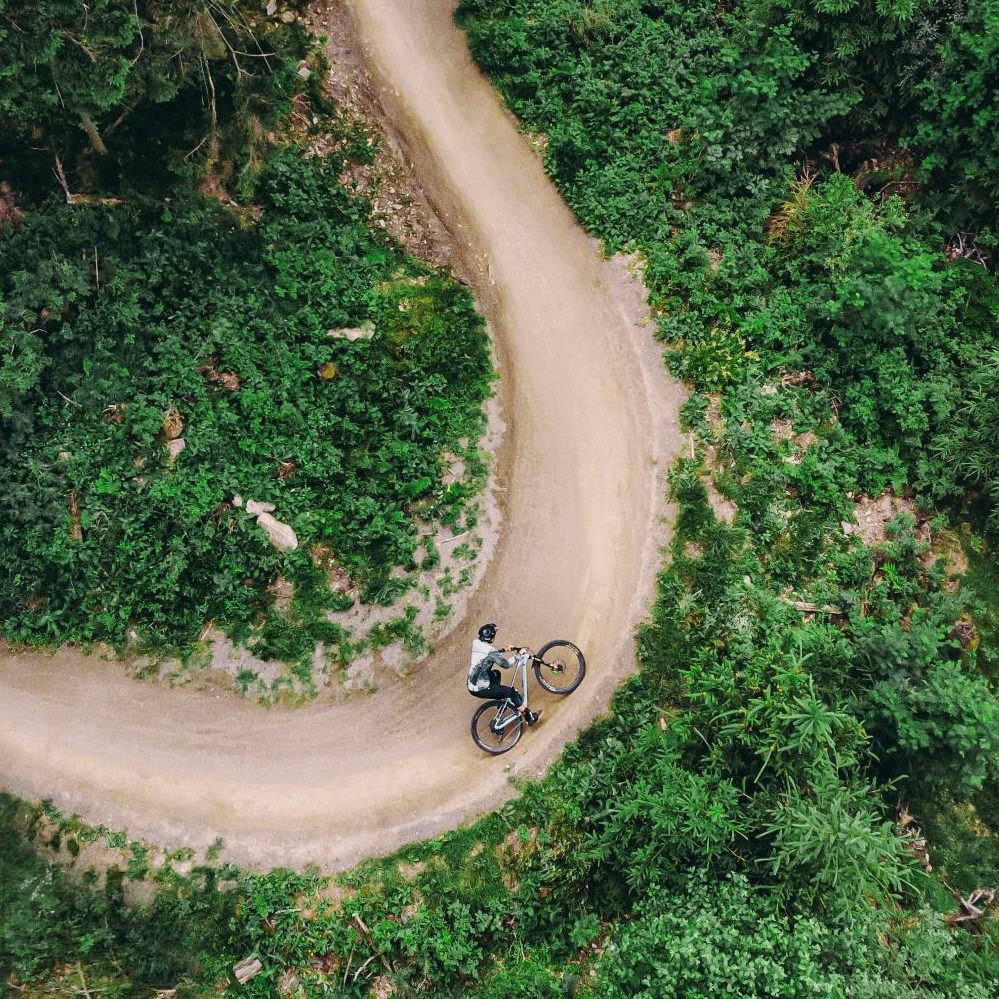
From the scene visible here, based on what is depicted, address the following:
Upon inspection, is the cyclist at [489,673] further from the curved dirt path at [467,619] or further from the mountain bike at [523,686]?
the curved dirt path at [467,619]

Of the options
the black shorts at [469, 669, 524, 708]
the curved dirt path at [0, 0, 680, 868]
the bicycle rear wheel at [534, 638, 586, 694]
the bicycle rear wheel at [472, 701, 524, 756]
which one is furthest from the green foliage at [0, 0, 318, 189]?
the bicycle rear wheel at [472, 701, 524, 756]

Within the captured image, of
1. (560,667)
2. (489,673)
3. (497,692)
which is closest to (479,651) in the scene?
(489,673)

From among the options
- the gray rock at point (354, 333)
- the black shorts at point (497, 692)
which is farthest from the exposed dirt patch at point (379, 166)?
the black shorts at point (497, 692)

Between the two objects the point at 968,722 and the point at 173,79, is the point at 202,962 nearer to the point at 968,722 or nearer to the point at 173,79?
the point at 968,722

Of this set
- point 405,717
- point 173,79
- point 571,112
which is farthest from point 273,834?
point 571,112

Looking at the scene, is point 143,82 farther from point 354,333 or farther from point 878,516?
point 878,516

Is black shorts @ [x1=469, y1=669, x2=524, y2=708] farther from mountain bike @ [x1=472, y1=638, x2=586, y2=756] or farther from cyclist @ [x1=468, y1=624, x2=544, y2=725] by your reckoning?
mountain bike @ [x1=472, y1=638, x2=586, y2=756]
